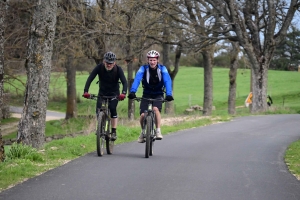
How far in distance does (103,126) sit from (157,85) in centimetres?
130

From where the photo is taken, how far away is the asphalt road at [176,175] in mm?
7438

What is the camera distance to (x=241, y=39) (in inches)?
1097

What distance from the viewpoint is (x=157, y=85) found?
1120 centimetres

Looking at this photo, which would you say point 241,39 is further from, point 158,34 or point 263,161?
point 263,161

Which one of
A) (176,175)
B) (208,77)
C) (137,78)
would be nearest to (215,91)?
(208,77)

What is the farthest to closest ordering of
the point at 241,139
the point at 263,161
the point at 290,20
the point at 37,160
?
the point at 290,20 < the point at 241,139 < the point at 263,161 < the point at 37,160

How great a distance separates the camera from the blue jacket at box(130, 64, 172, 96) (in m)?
10.9

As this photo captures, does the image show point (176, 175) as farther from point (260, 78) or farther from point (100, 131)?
point (260, 78)

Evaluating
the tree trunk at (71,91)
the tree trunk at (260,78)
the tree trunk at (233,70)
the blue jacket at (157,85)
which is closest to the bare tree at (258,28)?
the tree trunk at (260,78)

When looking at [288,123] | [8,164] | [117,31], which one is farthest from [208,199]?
[117,31]

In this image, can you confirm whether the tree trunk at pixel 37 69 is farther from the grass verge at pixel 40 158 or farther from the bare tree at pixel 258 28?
the bare tree at pixel 258 28

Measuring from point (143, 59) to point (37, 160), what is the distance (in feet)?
68.3

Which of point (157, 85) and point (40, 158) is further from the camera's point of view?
point (157, 85)

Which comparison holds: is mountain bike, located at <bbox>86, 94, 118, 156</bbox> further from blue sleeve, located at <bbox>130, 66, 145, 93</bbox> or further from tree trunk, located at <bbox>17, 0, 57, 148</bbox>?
tree trunk, located at <bbox>17, 0, 57, 148</bbox>
